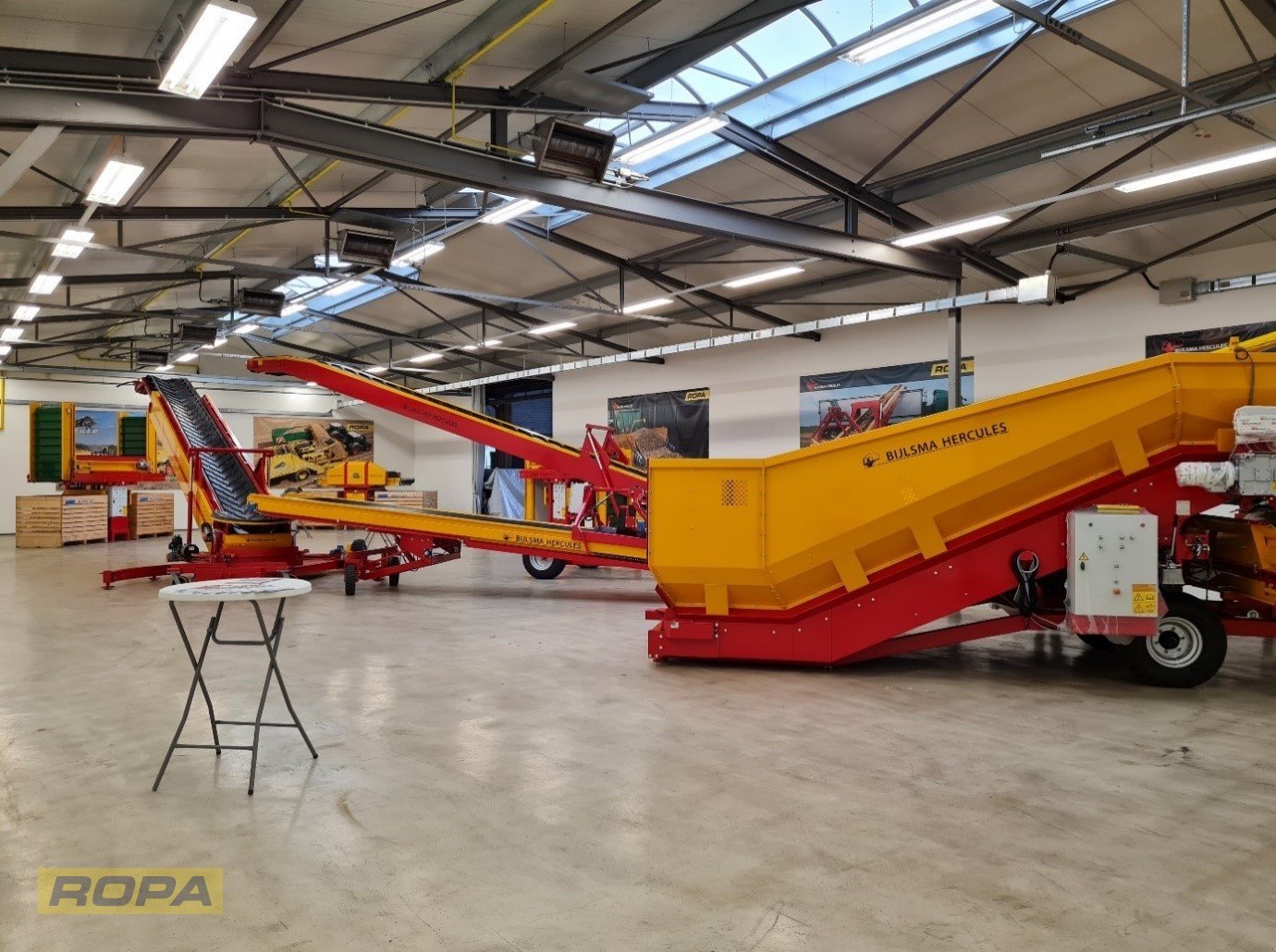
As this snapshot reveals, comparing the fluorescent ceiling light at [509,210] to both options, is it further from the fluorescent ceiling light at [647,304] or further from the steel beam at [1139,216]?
the steel beam at [1139,216]

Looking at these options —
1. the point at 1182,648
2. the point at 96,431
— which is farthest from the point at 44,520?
the point at 1182,648

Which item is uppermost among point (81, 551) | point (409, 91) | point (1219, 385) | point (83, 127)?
point (409, 91)

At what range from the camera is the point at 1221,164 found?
7.39m

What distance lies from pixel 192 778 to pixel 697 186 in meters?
9.40

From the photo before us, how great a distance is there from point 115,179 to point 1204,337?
44.2ft

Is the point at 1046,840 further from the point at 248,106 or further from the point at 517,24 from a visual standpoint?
the point at 248,106

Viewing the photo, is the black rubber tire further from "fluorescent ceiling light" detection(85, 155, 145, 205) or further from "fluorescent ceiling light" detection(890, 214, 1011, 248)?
"fluorescent ceiling light" detection(85, 155, 145, 205)

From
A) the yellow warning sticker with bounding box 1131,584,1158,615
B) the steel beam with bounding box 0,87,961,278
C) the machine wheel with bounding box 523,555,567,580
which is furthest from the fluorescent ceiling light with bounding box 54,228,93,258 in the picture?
the yellow warning sticker with bounding box 1131,584,1158,615

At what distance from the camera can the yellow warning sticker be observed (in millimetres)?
5445

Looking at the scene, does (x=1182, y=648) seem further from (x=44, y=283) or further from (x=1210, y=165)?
(x=44, y=283)

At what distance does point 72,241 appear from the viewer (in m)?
10.2

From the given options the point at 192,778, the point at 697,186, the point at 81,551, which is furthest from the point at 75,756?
the point at 81,551

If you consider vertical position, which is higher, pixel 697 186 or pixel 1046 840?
pixel 697 186

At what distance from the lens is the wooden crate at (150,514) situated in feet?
65.8
